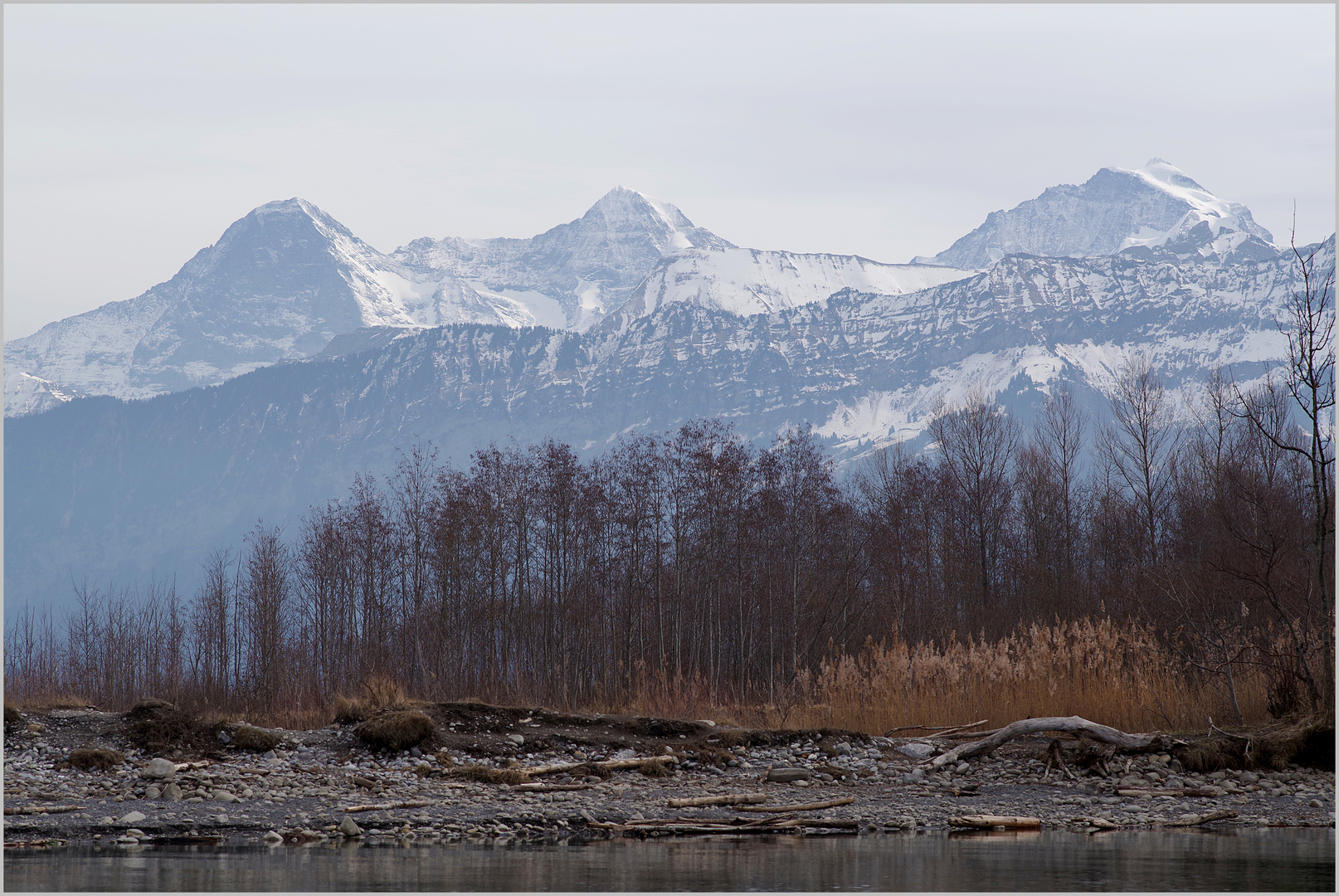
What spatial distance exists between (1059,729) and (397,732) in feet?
30.2

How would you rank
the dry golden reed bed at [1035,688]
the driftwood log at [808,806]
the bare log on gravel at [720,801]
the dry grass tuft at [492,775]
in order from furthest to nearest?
the dry golden reed bed at [1035,688] < the dry grass tuft at [492,775] < the bare log on gravel at [720,801] < the driftwood log at [808,806]

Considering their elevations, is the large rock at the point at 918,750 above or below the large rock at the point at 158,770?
below

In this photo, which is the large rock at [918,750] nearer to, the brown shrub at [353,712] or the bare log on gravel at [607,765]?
the bare log on gravel at [607,765]

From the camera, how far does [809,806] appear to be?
12297 millimetres

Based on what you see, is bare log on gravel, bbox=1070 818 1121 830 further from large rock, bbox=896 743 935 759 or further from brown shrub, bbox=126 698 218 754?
brown shrub, bbox=126 698 218 754

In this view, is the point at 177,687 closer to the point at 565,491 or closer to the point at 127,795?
the point at 565,491

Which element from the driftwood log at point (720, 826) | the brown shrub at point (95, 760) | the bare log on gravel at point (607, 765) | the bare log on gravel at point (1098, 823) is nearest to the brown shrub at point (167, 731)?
the brown shrub at point (95, 760)

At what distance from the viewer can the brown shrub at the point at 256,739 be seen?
1553 centimetres

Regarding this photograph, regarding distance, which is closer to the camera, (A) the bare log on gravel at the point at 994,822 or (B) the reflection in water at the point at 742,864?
(B) the reflection in water at the point at 742,864

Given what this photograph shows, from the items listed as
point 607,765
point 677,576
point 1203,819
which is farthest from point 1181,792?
point 677,576

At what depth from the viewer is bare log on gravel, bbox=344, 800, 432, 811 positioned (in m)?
11.6

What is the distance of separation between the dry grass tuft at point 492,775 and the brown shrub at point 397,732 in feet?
5.03

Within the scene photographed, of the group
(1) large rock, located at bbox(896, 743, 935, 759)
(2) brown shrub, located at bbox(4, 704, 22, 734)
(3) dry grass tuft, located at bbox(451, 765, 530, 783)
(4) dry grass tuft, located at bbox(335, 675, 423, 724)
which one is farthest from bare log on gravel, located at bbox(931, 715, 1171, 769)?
(2) brown shrub, located at bbox(4, 704, 22, 734)

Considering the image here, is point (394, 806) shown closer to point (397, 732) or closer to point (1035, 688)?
point (397, 732)
